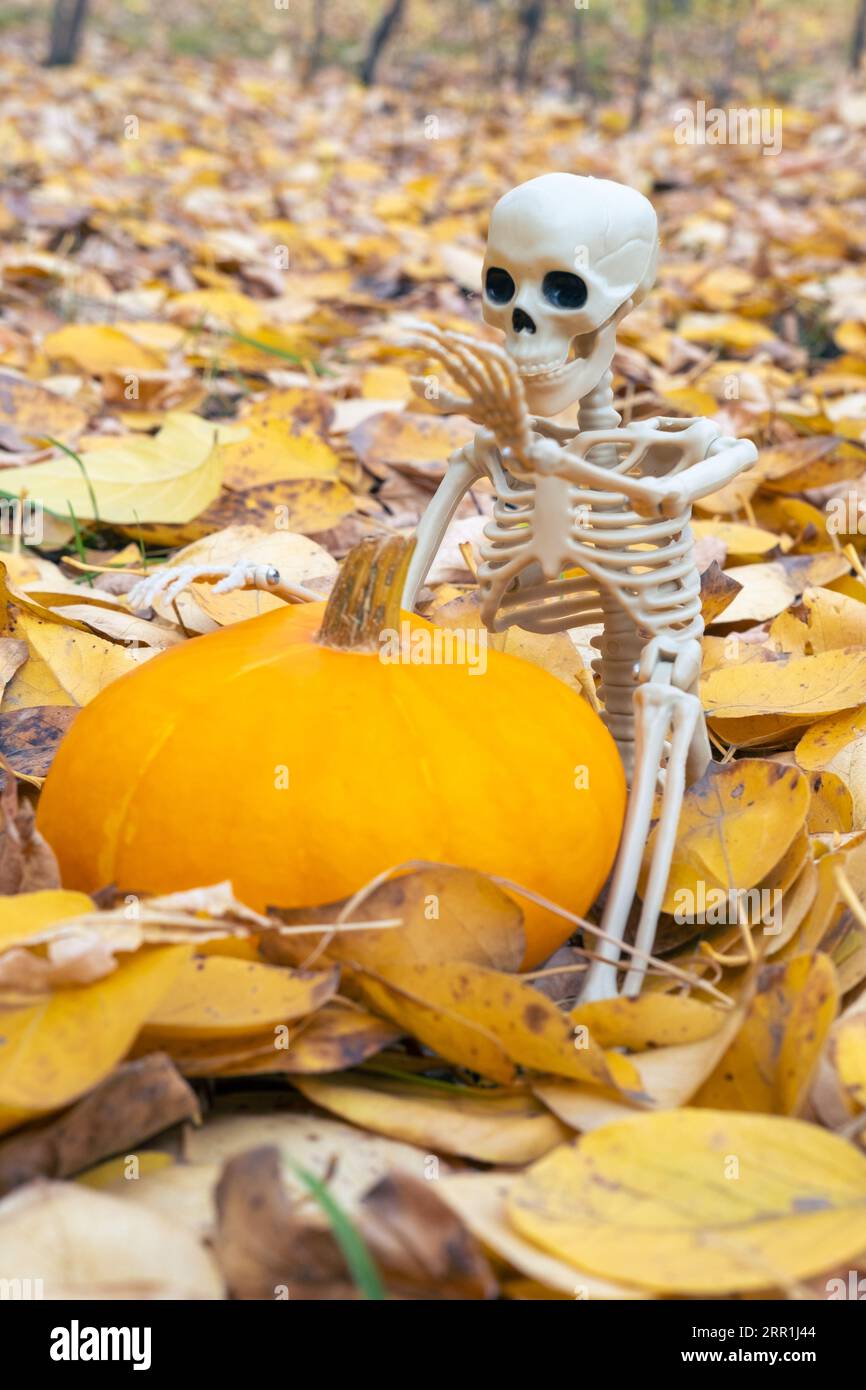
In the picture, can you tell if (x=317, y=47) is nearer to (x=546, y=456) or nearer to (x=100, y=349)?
(x=100, y=349)

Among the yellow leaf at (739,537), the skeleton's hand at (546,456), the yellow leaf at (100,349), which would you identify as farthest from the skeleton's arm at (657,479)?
the yellow leaf at (100,349)

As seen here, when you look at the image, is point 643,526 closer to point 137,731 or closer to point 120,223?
point 137,731

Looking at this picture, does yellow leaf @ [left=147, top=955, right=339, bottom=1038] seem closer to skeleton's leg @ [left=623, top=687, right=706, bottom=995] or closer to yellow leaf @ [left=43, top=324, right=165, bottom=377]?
skeleton's leg @ [left=623, top=687, right=706, bottom=995]

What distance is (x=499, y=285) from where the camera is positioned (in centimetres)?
108

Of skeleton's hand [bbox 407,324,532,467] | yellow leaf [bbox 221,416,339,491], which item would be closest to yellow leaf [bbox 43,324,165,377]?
yellow leaf [bbox 221,416,339,491]

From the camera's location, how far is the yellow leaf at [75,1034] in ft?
2.61

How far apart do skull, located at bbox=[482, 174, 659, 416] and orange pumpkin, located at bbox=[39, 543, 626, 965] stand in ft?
0.63

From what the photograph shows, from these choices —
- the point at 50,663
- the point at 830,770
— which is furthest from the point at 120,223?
the point at 830,770

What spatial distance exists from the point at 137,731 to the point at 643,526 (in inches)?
16.7

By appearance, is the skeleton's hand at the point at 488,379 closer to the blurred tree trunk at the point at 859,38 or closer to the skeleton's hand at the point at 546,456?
the skeleton's hand at the point at 546,456

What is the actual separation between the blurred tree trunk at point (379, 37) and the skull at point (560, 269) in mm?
7995

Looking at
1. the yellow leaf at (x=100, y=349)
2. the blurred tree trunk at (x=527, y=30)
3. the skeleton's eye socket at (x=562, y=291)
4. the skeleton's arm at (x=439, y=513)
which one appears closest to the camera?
the skeleton's eye socket at (x=562, y=291)

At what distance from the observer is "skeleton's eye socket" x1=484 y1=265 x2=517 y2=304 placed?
3.52ft

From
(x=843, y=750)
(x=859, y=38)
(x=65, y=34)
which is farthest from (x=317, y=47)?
(x=843, y=750)
